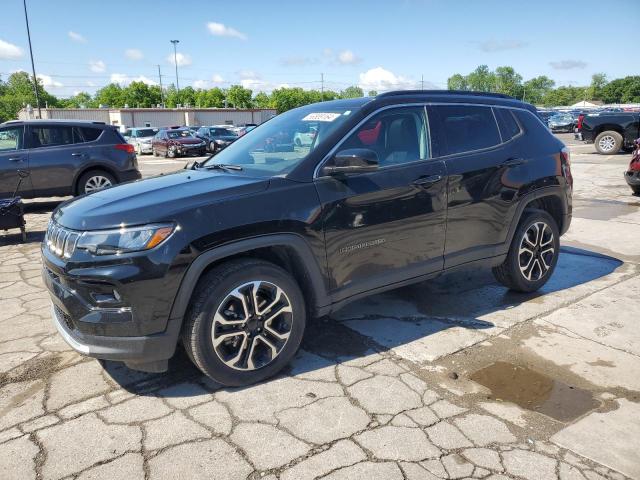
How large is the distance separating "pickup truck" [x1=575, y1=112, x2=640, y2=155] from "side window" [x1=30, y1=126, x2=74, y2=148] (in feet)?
55.0

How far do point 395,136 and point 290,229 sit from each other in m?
1.23

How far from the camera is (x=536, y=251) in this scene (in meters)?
4.81

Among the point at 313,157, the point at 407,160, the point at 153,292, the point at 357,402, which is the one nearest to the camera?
the point at 153,292

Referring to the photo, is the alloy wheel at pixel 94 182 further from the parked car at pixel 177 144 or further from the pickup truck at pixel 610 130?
the pickup truck at pixel 610 130

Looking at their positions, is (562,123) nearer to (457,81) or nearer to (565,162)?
(565,162)

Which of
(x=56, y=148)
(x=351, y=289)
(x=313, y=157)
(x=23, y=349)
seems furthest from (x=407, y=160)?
(x=56, y=148)

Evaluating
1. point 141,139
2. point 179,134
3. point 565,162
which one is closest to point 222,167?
point 565,162

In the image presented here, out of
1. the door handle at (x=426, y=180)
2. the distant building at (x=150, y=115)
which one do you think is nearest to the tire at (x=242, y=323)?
the door handle at (x=426, y=180)

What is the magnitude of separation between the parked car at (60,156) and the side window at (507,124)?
23.6ft

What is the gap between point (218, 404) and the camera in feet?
10.3

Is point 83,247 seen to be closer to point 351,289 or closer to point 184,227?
point 184,227

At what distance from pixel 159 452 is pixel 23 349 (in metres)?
1.90

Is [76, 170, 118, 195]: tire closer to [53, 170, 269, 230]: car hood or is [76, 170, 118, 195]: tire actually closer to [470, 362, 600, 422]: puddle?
[53, 170, 269, 230]: car hood

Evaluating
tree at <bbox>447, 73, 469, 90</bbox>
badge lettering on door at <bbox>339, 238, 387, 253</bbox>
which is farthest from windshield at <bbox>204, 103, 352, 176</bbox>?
tree at <bbox>447, 73, 469, 90</bbox>
